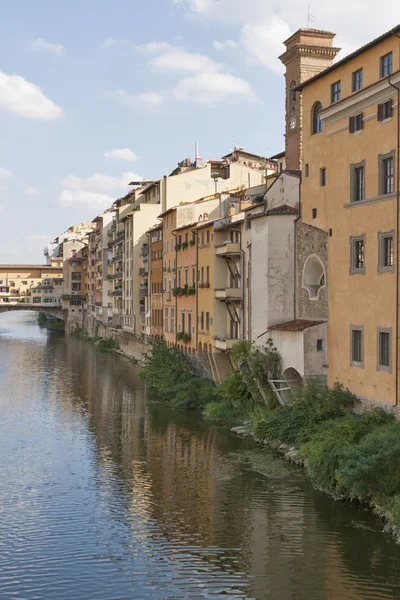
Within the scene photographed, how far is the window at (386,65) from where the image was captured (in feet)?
78.7

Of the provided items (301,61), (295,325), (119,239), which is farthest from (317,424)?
(119,239)

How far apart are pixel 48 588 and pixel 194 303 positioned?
91.8 feet

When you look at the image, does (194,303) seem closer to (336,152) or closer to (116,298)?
(336,152)

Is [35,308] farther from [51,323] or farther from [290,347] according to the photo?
[290,347]

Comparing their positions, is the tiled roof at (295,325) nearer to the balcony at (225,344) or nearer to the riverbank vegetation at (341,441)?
the riverbank vegetation at (341,441)

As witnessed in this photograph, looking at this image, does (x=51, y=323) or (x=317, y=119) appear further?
(x=51, y=323)

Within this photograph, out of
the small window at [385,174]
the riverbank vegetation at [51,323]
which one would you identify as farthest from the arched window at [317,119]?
the riverbank vegetation at [51,323]

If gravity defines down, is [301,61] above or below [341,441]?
above

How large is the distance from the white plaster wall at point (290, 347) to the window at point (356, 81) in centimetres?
910

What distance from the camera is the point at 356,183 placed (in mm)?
26406

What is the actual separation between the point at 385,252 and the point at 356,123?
4931 mm

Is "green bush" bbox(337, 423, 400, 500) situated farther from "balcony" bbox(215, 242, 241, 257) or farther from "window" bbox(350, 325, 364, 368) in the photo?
"balcony" bbox(215, 242, 241, 257)

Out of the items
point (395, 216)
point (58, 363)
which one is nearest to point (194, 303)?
point (395, 216)

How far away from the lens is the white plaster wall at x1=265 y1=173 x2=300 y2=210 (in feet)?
103
